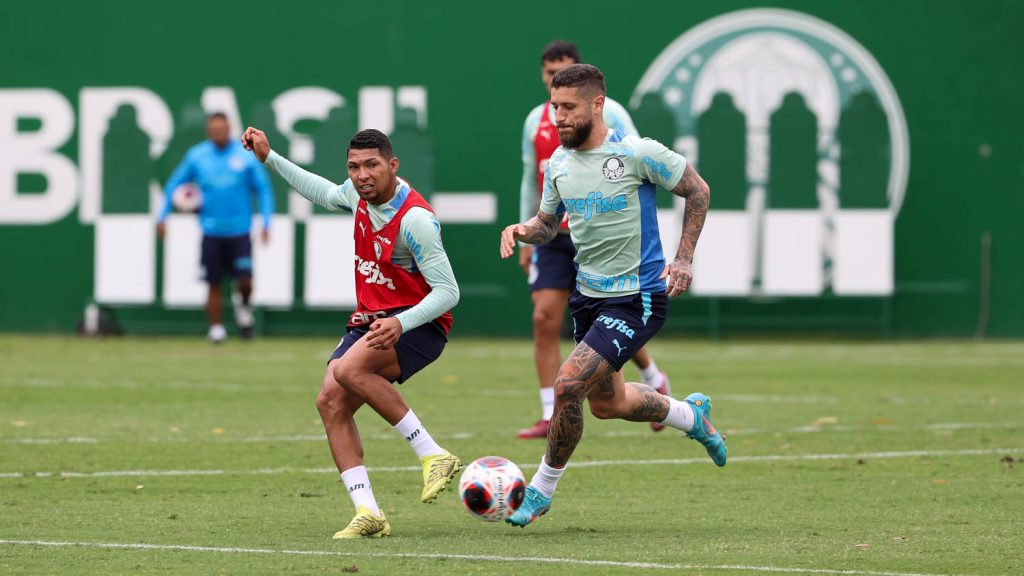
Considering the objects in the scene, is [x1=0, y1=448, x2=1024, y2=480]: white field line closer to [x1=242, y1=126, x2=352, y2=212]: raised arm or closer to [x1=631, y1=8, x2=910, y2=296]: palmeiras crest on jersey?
[x1=242, y1=126, x2=352, y2=212]: raised arm

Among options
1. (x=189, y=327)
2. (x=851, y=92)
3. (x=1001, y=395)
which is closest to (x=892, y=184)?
(x=851, y=92)

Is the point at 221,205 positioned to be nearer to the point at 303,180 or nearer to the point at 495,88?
the point at 495,88

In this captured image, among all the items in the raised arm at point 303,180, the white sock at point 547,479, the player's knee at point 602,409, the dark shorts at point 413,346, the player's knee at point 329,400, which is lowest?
the white sock at point 547,479

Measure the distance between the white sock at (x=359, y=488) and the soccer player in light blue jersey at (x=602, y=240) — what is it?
694 millimetres

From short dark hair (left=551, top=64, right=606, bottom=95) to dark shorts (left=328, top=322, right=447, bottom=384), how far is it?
130cm

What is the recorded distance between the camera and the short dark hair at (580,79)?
7488mm

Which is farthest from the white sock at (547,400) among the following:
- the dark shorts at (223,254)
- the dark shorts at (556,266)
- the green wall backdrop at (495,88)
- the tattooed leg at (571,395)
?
the green wall backdrop at (495,88)

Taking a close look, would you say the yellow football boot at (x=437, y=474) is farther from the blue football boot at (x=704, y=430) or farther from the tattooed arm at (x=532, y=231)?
the blue football boot at (x=704, y=430)

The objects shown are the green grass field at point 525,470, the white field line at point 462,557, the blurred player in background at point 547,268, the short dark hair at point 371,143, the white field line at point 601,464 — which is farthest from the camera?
the blurred player in background at point 547,268

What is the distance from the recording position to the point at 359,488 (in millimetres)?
7238

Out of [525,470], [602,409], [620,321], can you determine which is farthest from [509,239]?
[525,470]

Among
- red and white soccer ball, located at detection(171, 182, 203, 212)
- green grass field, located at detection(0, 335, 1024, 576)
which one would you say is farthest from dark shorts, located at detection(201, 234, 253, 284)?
green grass field, located at detection(0, 335, 1024, 576)

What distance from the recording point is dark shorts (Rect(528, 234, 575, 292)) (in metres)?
10.9

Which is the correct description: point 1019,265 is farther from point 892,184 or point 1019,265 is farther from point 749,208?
point 749,208
